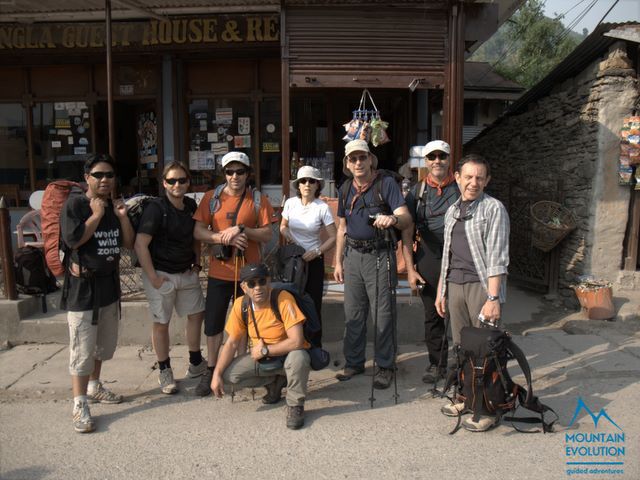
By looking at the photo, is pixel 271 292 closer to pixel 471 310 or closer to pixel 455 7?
pixel 471 310

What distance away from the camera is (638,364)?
4684mm

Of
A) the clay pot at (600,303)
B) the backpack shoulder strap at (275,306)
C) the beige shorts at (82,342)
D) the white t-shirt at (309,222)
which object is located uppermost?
the white t-shirt at (309,222)

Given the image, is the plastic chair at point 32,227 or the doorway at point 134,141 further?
the doorway at point 134,141

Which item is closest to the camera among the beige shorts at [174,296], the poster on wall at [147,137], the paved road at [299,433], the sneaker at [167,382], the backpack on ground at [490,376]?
the paved road at [299,433]

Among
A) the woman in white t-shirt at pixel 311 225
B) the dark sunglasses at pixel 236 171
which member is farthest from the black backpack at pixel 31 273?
the woman in white t-shirt at pixel 311 225

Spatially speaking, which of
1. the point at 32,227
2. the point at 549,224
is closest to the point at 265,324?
the point at 32,227

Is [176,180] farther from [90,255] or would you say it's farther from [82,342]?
[82,342]

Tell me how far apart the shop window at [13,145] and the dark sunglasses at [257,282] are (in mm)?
6990

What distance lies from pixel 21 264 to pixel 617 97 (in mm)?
Answer: 7389

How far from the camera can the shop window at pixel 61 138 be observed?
8523 millimetres

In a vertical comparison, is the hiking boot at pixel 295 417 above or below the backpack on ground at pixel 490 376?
below

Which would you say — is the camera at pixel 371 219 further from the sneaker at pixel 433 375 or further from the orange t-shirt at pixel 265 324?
the sneaker at pixel 433 375

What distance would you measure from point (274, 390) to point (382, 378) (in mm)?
938

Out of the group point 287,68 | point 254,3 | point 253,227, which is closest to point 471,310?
point 253,227
